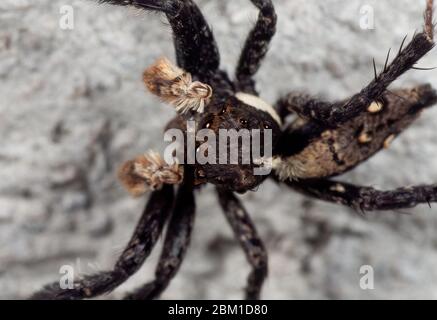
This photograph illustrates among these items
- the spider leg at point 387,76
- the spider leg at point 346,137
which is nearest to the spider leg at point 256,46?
the spider leg at point 346,137

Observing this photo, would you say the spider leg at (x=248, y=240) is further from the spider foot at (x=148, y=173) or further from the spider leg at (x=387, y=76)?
the spider leg at (x=387, y=76)

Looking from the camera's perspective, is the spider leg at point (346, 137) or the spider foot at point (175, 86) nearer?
the spider foot at point (175, 86)

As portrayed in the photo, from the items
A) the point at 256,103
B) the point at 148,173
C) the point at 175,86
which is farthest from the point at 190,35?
the point at 148,173

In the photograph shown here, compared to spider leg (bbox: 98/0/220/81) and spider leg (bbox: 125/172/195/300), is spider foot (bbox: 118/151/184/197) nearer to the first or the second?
spider leg (bbox: 125/172/195/300)

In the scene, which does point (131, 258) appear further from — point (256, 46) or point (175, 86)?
point (256, 46)

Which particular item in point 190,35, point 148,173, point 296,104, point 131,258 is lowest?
point 131,258
